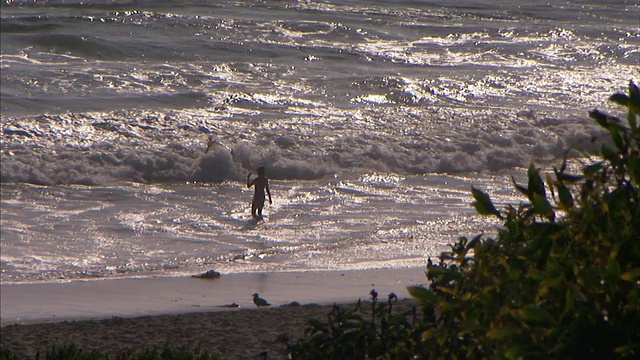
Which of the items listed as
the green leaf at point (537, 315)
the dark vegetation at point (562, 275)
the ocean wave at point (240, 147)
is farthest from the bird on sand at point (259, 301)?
the ocean wave at point (240, 147)

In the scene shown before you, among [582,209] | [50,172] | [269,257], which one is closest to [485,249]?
[582,209]

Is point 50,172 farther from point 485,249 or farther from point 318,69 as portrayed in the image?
point 485,249

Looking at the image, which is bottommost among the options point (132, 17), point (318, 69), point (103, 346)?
point (103, 346)

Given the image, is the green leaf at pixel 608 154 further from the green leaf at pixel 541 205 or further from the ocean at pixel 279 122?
the ocean at pixel 279 122

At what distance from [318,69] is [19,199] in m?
12.9

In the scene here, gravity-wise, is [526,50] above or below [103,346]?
above

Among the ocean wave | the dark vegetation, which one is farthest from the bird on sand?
the ocean wave

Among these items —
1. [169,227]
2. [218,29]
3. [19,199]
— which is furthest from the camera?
[218,29]

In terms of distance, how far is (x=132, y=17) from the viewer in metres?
28.9

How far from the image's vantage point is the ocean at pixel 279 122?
1102 centimetres

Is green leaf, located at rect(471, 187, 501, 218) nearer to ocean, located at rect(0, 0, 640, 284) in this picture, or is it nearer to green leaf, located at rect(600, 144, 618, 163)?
green leaf, located at rect(600, 144, 618, 163)

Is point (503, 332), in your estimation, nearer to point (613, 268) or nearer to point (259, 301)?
point (613, 268)

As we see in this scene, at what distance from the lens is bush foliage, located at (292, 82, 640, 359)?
1.70m

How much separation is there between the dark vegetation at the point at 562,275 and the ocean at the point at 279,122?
3.22 ft
